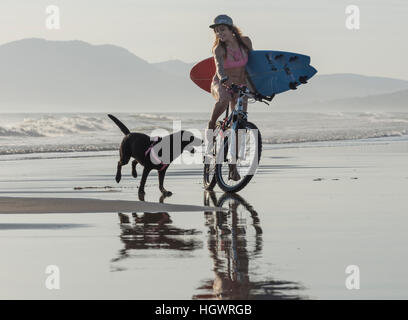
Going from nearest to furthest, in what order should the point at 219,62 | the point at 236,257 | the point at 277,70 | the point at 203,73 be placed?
1. the point at 236,257
2. the point at 219,62
3. the point at 277,70
4. the point at 203,73

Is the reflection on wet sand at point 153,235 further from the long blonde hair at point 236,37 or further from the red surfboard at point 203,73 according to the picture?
the red surfboard at point 203,73

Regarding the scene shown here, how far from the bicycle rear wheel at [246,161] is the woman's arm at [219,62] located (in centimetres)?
74

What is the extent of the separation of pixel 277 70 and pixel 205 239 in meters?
5.38

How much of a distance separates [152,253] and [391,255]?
175 centimetres

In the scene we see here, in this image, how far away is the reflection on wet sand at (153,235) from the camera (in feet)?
23.8

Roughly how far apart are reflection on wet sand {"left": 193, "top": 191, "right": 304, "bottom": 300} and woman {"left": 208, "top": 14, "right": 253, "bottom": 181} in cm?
214

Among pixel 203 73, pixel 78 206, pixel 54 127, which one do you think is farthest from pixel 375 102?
pixel 78 206

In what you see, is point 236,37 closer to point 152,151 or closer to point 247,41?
point 247,41

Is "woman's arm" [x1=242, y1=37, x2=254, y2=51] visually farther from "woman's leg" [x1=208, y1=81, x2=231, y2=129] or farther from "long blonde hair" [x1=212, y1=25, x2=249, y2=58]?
"woman's leg" [x1=208, y1=81, x2=231, y2=129]

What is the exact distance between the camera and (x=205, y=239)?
7656 millimetres

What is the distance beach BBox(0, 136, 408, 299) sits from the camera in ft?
19.0

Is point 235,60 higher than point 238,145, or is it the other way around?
point 235,60

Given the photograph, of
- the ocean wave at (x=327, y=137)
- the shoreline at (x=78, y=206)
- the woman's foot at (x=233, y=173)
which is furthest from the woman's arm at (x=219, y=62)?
the ocean wave at (x=327, y=137)
